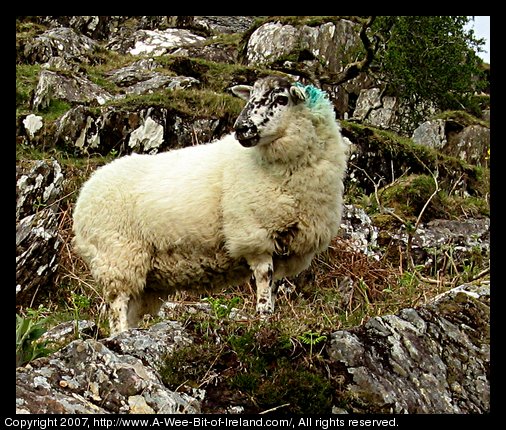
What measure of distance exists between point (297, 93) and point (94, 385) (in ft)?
10.6

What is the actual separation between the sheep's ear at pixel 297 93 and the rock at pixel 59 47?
13.2m

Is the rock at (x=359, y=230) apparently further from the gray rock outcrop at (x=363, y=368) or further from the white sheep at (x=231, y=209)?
the gray rock outcrop at (x=363, y=368)

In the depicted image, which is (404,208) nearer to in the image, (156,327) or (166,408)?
(156,327)

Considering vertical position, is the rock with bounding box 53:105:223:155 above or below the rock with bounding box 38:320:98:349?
above

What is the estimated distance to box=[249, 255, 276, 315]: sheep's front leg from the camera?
611cm

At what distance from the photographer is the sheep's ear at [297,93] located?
6.45 m

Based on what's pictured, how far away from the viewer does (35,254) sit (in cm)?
941

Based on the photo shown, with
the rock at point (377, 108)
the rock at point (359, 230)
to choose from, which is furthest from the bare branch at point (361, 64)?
the rock at point (377, 108)

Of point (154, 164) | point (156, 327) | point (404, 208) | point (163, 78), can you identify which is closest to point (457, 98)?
point (163, 78)

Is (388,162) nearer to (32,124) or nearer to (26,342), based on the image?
(32,124)

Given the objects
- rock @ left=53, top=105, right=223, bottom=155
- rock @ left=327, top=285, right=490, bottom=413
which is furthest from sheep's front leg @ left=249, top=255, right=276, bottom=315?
rock @ left=53, top=105, right=223, bottom=155

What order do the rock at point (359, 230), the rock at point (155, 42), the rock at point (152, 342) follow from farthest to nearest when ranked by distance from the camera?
the rock at point (155, 42) < the rock at point (359, 230) < the rock at point (152, 342)

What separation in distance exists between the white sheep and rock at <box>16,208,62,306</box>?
2663 millimetres

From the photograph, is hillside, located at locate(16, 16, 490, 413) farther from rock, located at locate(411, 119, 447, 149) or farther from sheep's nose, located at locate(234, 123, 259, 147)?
sheep's nose, located at locate(234, 123, 259, 147)
